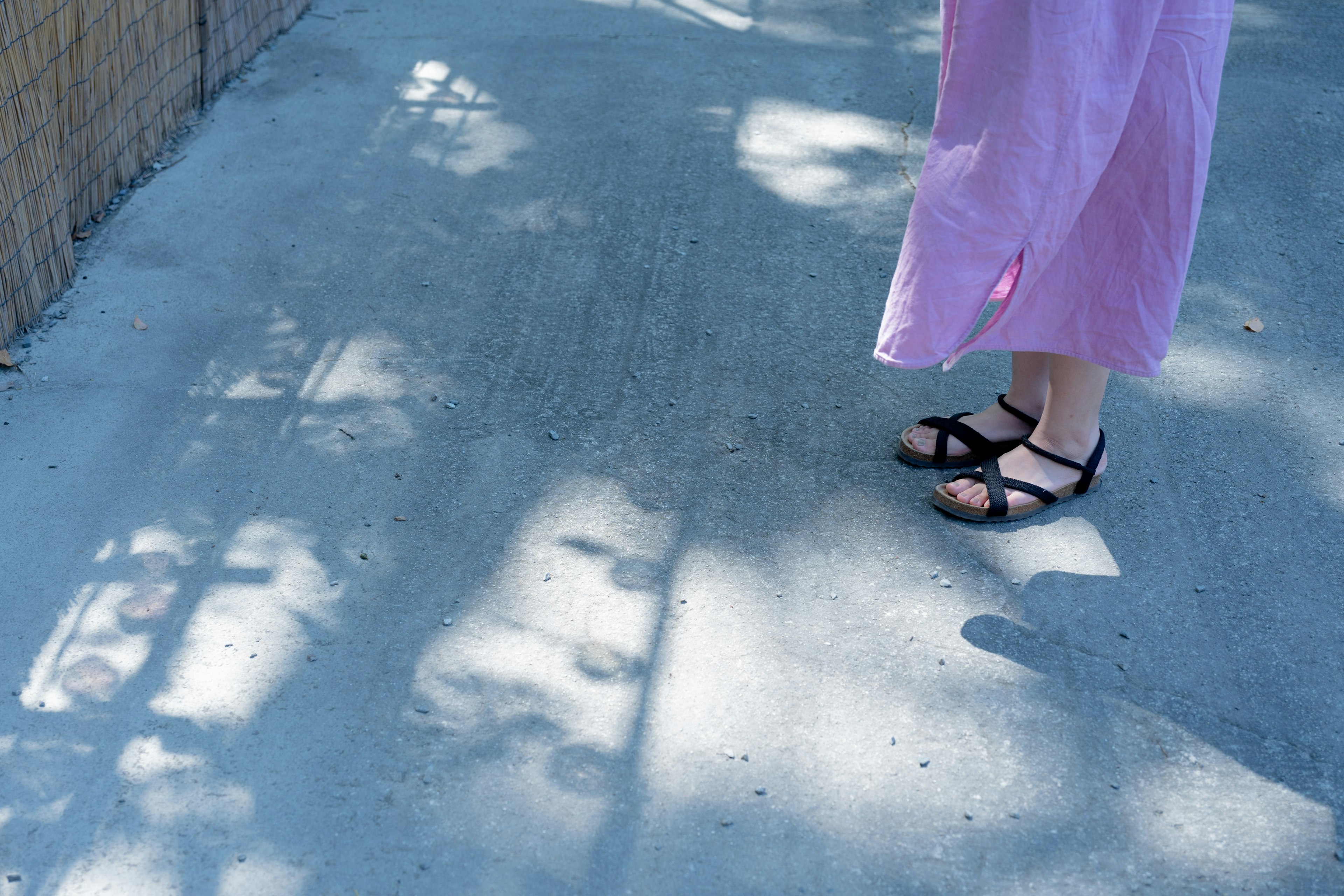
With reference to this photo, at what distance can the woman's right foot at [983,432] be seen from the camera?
2451 millimetres

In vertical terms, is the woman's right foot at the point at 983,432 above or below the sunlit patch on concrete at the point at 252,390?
above

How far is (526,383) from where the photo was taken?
2.70 meters

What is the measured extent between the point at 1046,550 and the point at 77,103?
2944 mm

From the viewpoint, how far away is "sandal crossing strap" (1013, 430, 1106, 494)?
2338mm

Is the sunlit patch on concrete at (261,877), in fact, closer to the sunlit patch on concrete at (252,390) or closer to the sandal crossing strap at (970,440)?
the sunlit patch on concrete at (252,390)

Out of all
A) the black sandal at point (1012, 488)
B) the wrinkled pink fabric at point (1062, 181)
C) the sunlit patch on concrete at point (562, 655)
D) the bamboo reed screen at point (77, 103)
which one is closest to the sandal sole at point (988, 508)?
the black sandal at point (1012, 488)

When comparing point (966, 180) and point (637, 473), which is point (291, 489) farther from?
point (966, 180)

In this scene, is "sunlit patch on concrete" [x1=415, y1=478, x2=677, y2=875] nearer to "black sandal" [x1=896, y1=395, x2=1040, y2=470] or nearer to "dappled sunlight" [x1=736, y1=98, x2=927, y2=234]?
"black sandal" [x1=896, y1=395, x2=1040, y2=470]

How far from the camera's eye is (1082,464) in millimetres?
2344

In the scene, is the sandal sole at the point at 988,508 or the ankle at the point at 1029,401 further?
the ankle at the point at 1029,401

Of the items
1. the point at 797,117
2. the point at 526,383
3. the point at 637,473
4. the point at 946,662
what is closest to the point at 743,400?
the point at 637,473

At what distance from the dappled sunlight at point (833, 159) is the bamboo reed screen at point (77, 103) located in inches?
79.3

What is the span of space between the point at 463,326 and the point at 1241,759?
209 centimetres

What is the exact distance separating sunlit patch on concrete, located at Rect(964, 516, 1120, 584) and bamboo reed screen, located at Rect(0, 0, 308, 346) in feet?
8.12
